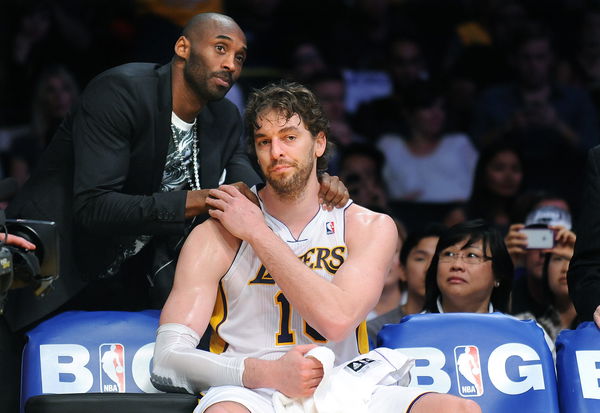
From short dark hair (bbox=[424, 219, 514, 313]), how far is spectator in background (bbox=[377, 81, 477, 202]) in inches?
97.7

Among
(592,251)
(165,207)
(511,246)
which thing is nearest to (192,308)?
(165,207)

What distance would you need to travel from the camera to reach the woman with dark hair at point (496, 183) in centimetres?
675

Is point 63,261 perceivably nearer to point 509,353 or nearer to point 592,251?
point 509,353

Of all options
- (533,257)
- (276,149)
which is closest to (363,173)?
(533,257)

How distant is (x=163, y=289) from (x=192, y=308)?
0.64 metres

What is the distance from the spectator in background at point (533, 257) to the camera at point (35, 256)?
258 centimetres

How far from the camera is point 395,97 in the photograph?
25.9ft

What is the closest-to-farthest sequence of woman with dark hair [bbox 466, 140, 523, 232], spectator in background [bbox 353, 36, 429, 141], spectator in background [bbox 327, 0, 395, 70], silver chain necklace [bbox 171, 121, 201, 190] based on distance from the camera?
silver chain necklace [bbox 171, 121, 201, 190], woman with dark hair [bbox 466, 140, 523, 232], spectator in background [bbox 353, 36, 429, 141], spectator in background [bbox 327, 0, 395, 70]

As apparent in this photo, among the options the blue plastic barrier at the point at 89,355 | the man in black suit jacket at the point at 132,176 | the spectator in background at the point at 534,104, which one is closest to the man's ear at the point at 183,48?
the man in black suit jacket at the point at 132,176

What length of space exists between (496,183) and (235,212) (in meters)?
3.22

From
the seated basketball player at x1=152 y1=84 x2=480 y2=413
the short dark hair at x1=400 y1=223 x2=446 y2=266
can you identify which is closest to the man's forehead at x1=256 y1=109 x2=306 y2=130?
the seated basketball player at x1=152 y1=84 x2=480 y2=413

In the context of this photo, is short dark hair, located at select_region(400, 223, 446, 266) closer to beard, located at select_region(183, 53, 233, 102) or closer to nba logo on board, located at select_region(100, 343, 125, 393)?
beard, located at select_region(183, 53, 233, 102)

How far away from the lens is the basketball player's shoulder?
405 cm

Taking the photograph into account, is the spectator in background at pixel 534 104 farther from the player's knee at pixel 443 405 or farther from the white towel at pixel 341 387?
the player's knee at pixel 443 405
